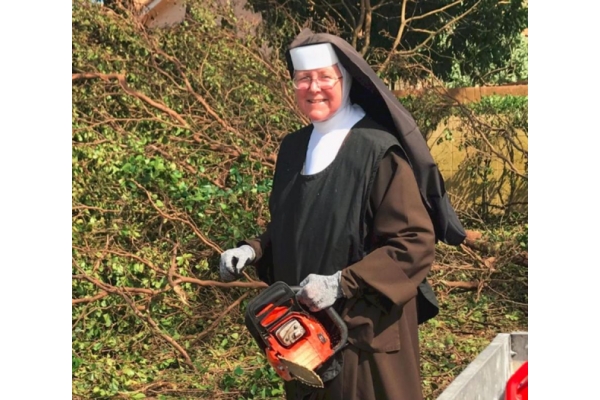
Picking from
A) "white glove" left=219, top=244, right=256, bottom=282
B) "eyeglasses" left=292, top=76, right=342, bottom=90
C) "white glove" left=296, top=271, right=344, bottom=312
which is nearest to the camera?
"white glove" left=296, top=271, right=344, bottom=312

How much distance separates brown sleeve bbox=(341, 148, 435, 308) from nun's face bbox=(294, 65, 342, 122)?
247 millimetres

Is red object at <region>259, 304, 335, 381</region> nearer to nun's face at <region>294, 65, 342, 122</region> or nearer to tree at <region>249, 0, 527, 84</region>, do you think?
nun's face at <region>294, 65, 342, 122</region>

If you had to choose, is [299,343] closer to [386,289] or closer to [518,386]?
[386,289]

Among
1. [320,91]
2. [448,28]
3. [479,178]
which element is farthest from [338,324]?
[448,28]

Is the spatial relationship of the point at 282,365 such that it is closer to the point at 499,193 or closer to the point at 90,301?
the point at 90,301

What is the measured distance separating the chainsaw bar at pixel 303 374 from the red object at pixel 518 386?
6.69 feet

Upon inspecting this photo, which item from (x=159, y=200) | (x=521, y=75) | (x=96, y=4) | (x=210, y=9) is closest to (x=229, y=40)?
(x=210, y=9)

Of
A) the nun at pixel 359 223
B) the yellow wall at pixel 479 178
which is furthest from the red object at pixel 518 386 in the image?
the yellow wall at pixel 479 178

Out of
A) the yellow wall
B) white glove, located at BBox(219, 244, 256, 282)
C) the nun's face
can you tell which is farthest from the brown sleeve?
the yellow wall

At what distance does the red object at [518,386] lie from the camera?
4.37m

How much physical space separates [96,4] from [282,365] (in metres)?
5.50

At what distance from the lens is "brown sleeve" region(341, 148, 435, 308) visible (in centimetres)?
262

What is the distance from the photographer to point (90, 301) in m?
5.82

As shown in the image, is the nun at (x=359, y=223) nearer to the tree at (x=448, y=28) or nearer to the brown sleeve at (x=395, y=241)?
the brown sleeve at (x=395, y=241)
